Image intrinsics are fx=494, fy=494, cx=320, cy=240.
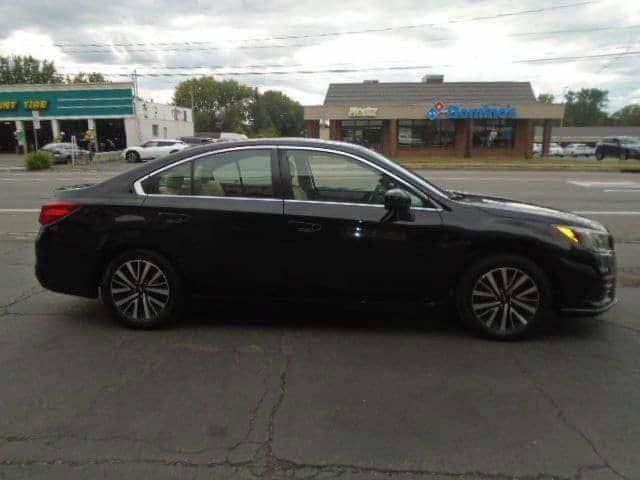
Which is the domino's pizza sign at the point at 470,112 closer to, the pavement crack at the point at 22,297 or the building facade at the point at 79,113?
the building facade at the point at 79,113

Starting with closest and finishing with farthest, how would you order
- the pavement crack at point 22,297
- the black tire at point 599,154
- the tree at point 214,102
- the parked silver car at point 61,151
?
the pavement crack at point 22,297, the parked silver car at point 61,151, the black tire at point 599,154, the tree at point 214,102

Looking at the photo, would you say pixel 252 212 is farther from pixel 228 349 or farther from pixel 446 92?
pixel 446 92

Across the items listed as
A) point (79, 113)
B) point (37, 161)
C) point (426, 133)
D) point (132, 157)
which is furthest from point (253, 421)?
point (79, 113)

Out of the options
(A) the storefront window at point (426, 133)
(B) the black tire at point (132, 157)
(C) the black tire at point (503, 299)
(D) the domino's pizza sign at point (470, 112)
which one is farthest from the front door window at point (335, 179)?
(A) the storefront window at point (426, 133)

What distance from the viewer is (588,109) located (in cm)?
12069

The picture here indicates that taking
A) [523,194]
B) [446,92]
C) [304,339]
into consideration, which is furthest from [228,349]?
[446,92]

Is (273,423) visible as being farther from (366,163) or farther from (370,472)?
(366,163)

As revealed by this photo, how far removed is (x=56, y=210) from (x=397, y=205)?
9.61ft

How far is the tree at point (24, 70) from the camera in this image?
211ft

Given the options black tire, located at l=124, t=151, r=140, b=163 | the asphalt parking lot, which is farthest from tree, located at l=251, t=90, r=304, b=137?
the asphalt parking lot

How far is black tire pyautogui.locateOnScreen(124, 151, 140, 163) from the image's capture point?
32.3 m

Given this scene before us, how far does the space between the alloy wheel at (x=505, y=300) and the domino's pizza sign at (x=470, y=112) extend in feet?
107

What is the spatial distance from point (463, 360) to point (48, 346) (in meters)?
3.30

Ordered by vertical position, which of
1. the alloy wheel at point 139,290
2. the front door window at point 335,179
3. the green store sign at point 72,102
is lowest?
the alloy wheel at point 139,290
